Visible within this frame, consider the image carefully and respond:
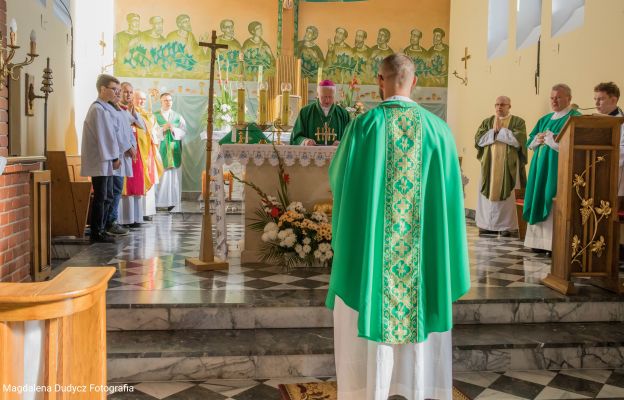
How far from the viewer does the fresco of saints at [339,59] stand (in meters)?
12.5

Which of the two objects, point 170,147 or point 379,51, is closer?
point 170,147

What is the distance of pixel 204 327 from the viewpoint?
418cm

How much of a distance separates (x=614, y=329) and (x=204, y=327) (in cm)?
285

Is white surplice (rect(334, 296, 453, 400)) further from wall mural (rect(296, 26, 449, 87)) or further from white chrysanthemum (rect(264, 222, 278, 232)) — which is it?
wall mural (rect(296, 26, 449, 87))

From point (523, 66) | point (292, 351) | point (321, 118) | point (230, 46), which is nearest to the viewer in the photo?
point (292, 351)

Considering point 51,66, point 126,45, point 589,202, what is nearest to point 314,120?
point 589,202

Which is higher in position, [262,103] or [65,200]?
[262,103]

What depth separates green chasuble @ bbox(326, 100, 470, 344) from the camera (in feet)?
9.75

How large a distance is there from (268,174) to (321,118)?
0.80 meters

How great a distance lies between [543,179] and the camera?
649 cm

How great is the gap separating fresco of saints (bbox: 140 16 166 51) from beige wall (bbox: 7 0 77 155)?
3.52 metres

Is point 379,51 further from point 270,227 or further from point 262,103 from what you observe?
point 270,227

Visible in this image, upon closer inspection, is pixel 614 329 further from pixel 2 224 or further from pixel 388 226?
pixel 2 224

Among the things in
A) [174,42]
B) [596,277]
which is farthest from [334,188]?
[174,42]
